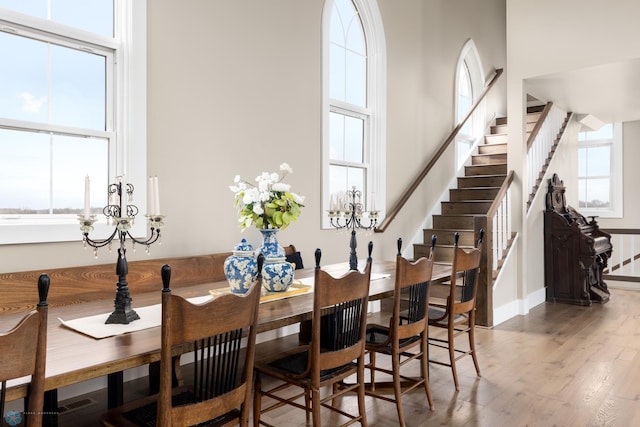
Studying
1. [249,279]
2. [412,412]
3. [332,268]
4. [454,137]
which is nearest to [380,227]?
[332,268]

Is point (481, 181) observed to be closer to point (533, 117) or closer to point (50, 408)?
point (533, 117)

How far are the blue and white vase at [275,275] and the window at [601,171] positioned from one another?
7.18m

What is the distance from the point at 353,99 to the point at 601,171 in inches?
206

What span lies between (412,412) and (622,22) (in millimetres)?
4250

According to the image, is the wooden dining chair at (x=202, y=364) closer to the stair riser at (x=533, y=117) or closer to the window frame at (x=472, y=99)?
the window frame at (x=472, y=99)

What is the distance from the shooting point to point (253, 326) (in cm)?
171

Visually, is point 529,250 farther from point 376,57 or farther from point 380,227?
point 376,57

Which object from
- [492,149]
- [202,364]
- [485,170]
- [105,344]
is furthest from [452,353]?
[492,149]

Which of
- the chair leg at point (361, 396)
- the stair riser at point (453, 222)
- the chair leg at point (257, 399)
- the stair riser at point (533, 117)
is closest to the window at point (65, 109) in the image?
the chair leg at point (257, 399)

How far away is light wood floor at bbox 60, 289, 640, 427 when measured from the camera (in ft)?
8.68

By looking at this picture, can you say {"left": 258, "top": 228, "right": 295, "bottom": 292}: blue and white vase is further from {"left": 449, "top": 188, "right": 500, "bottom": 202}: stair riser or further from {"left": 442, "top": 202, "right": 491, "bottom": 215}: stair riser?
{"left": 449, "top": 188, "right": 500, "bottom": 202}: stair riser

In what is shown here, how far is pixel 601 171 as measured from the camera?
799 centimetres

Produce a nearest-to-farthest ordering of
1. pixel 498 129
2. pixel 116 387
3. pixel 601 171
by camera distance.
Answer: pixel 116 387, pixel 498 129, pixel 601 171

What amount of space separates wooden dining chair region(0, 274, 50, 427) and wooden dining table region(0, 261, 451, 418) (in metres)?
0.05
